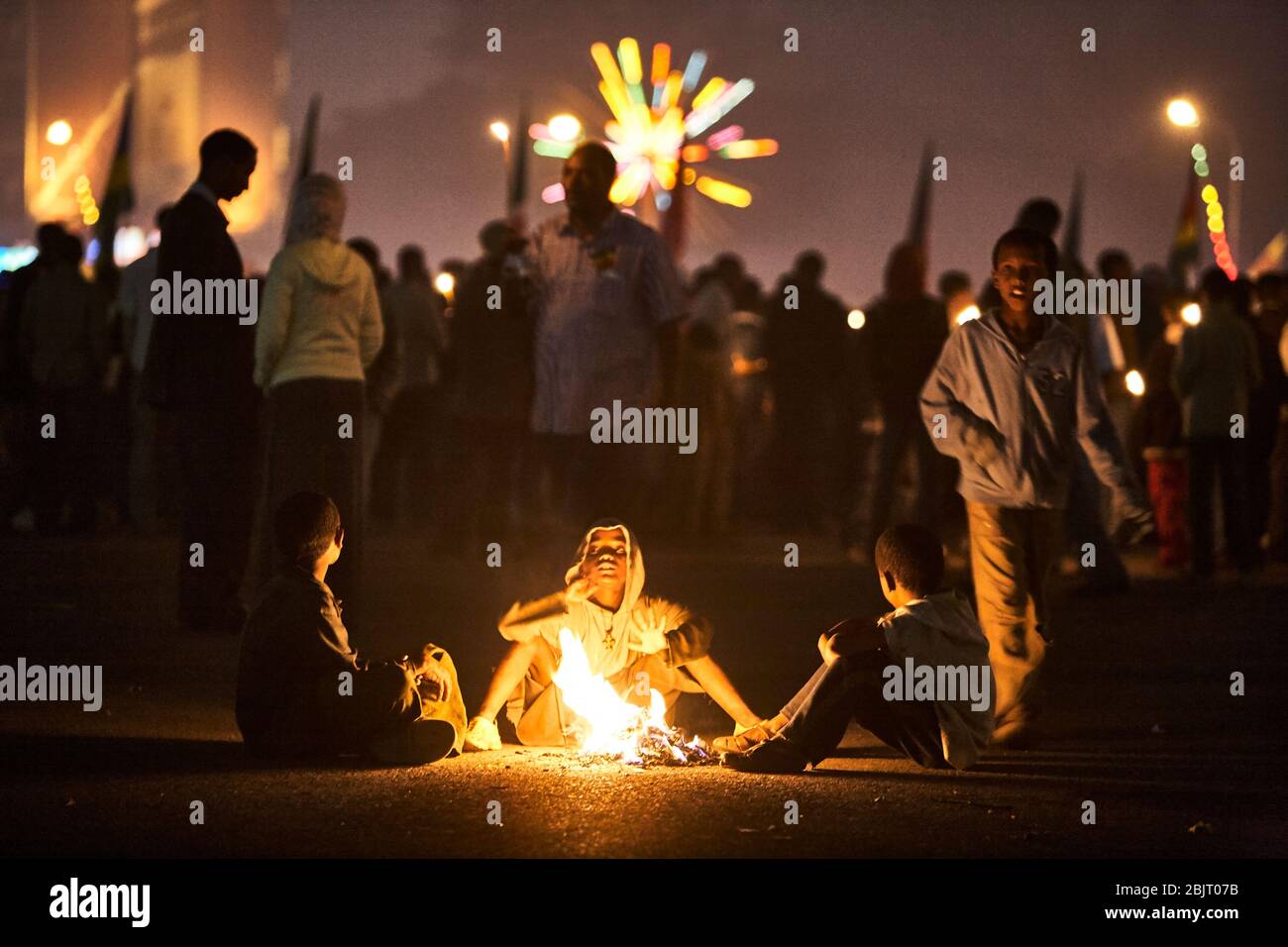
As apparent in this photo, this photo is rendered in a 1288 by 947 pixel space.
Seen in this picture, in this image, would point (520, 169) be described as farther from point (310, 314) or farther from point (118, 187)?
point (310, 314)

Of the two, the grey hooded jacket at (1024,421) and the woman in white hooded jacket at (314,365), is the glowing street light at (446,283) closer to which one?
the woman in white hooded jacket at (314,365)

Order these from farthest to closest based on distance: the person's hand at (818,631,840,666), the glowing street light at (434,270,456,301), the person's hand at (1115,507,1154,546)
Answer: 1. the glowing street light at (434,270,456,301)
2. the person's hand at (1115,507,1154,546)
3. the person's hand at (818,631,840,666)

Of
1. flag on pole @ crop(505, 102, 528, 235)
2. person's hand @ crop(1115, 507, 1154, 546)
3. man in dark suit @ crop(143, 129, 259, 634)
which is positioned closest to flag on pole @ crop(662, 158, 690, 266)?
flag on pole @ crop(505, 102, 528, 235)

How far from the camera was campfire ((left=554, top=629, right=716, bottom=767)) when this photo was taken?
6582 mm

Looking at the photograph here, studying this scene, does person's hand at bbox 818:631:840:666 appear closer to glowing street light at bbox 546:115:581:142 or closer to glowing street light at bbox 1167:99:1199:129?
glowing street light at bbox 546:115:581:142

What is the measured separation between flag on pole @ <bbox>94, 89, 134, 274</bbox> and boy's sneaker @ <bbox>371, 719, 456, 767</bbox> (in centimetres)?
1563

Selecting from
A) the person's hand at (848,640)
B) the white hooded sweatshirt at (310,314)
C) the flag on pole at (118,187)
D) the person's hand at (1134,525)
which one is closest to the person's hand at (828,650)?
the person's hand at (848,640)

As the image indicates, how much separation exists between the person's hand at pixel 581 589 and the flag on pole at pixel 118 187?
15256mm

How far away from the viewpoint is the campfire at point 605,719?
21.6 ft

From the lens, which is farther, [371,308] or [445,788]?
[371,308]
